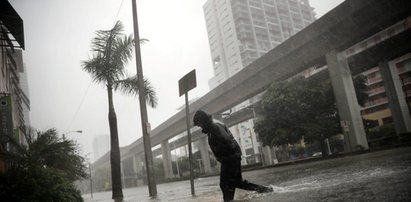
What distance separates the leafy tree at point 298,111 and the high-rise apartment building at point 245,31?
64908mm

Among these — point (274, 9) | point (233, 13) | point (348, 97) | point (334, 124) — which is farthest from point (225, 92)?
point (274, 9)

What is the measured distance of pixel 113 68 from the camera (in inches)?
641

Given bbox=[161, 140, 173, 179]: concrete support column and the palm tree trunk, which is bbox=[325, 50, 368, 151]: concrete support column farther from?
bbox=[161, 140, 173, 179]: concrete support column

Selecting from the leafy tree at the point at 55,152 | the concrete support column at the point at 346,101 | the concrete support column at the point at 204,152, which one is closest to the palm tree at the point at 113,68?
the leafy tree at the point at 55,152

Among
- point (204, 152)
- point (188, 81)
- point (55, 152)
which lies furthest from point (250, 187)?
point (204, 152)

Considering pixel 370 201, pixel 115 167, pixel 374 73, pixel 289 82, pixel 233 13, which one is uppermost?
pixel 233 13

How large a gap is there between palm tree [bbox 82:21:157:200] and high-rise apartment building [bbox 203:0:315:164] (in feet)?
260

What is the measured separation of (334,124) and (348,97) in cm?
563

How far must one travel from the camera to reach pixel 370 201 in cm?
302

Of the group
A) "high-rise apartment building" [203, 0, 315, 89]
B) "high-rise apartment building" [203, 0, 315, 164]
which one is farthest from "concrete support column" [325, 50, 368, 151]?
"high-rise apartment building" [203, 0, 315, 89]

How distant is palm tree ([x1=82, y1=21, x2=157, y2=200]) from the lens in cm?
1593

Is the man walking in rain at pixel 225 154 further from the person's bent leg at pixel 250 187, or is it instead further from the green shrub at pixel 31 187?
the green shrub at pixel 31 187

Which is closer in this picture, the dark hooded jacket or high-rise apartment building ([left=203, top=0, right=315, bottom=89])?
the dark hooded jacket

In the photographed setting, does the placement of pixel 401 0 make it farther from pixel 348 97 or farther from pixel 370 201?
pixel 370 201
